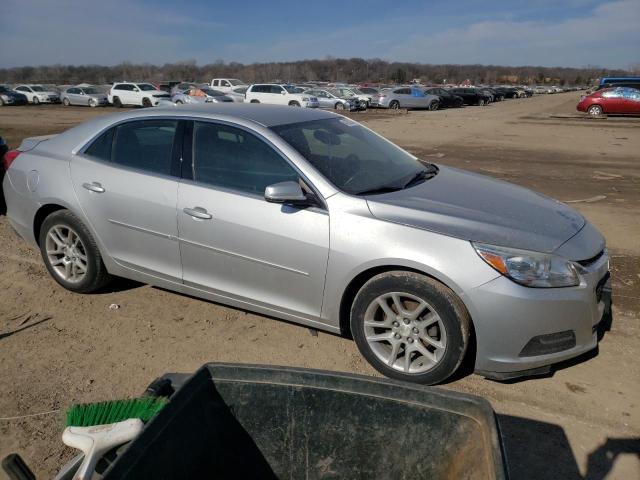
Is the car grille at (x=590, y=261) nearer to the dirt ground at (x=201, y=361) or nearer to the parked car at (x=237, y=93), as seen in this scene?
the dirt ground at (x=201, y=361)

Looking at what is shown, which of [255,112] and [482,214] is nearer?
[482,214]

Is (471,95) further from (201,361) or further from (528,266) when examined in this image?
(201,361)

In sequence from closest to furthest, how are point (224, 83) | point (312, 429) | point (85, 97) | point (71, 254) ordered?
1. point (312, 429)
2. point (71, 254)
3. point (85, 97)
4. point (224, 83)

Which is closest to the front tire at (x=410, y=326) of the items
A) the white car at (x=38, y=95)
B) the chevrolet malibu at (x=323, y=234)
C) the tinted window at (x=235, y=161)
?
the chevrolet malibu at (x=323, y=234)

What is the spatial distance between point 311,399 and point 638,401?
2426mm

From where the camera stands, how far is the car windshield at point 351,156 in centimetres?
358

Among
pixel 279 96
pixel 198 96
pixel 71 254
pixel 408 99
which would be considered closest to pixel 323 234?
pixel 71 254

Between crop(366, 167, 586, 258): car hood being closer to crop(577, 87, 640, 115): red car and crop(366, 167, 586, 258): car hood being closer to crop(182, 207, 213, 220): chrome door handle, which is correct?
crop(182, 207, 213, 220): chrome door handle

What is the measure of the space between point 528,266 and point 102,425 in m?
2.30

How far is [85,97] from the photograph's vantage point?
37562 mm

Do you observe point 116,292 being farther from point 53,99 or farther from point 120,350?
point 53,99

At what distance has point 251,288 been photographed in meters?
3.63

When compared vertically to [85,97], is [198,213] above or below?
above

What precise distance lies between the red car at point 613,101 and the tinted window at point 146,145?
26.1m
